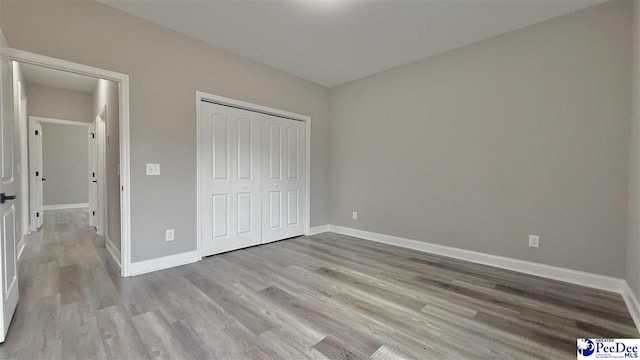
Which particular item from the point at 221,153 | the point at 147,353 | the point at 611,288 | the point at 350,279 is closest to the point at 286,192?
the point at 221,153

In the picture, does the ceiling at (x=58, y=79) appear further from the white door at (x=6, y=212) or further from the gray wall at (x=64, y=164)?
the gray wall at (x=64, y=164)

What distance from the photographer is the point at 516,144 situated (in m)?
2.90

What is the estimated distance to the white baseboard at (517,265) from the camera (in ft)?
8.04

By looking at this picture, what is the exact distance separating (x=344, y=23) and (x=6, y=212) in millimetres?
3235

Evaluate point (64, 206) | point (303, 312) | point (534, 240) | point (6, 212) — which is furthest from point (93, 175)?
point (534, 240)

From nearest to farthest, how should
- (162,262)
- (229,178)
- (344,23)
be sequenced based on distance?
1. (344,23)
2. (162,262)
3. (229,178)

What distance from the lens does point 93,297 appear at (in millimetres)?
2242

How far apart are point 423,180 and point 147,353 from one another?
338 centimetres

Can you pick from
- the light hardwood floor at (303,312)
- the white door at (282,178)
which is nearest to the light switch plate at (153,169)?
the light hardwood floor at (303,312)

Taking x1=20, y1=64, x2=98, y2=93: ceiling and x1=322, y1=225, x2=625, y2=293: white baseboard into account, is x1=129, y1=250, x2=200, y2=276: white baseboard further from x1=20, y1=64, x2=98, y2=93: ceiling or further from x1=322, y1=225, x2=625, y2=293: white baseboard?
x1=20, y1=64, x2=98, y2=93: ceiling

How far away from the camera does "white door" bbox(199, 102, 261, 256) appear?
3352 millimetres

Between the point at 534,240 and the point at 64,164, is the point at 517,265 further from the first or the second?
the point at 64,164

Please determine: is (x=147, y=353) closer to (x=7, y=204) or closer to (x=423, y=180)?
(x=7, y=204)

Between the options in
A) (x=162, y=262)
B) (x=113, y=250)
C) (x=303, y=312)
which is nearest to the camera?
(x=303, y=312)
